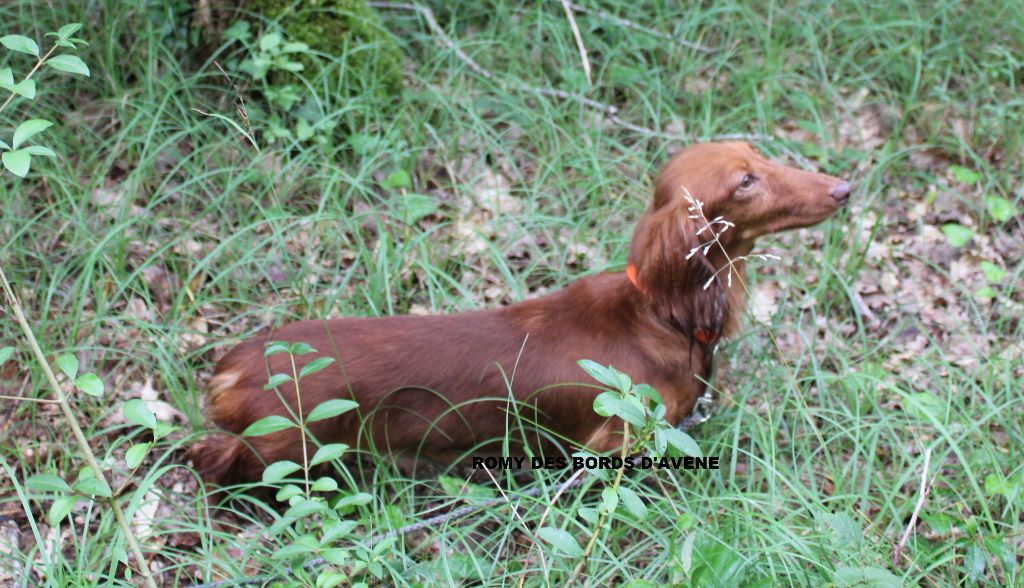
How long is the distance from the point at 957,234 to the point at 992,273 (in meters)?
0.27

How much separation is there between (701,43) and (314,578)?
3197mm

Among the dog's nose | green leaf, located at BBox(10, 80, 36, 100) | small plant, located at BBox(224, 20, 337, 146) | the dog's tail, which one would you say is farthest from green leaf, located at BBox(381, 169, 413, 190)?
green leaf, located at BBox(10, 80, 36, 100)

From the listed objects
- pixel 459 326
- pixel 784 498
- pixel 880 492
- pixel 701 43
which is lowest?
pixel 880 492

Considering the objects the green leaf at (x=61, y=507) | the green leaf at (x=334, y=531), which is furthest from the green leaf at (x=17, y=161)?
the green leaf at (x=334, y=531)

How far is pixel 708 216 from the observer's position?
2.66 m

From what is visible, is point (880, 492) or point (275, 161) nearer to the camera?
point (880, 492)

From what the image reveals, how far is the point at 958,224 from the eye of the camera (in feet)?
13.3

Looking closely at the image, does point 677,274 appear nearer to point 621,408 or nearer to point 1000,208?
point 621,408

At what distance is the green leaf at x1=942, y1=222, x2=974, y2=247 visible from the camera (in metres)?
3.90

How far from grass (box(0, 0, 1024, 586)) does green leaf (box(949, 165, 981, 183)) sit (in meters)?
0.07

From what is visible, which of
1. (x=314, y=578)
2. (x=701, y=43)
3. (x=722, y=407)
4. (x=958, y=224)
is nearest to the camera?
(x=314, y=578)

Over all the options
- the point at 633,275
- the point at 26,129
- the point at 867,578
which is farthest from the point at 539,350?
the point at 26,129

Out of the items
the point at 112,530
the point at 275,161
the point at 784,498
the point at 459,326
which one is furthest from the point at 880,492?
the point at 275,161

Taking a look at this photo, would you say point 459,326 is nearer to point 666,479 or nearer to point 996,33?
point 666,479
